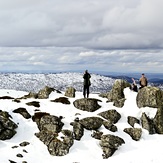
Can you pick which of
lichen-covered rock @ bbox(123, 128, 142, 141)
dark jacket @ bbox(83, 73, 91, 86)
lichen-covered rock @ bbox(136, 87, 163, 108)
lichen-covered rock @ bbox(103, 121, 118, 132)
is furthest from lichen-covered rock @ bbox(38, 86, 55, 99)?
lichen-covered rock @ bbox(123, 128, 142, 141)

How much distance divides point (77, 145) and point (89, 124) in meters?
4.72

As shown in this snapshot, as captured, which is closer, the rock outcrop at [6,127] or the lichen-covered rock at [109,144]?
the lichen-covered rock at [109,144]

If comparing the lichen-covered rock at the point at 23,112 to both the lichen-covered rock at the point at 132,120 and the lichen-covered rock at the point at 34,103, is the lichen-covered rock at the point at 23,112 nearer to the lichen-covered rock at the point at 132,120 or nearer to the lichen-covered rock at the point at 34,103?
the lichen-covered rock at the point at 34,103

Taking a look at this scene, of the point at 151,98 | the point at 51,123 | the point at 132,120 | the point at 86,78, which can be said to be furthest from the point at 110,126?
the point at 86,78

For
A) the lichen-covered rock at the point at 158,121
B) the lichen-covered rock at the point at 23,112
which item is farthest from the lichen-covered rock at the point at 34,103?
the lichen-covered rock at the point at 158,121

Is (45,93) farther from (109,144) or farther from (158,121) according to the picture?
(158,121)

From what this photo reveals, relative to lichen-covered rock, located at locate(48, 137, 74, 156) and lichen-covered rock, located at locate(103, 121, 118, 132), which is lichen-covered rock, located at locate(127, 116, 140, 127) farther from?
lichen-covered rock, located at locate(48, 137, 74, 156)

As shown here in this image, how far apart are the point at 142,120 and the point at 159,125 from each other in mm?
2732

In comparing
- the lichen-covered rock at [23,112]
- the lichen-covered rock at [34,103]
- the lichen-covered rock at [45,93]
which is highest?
A: the lichen-covered rock at [45,93]

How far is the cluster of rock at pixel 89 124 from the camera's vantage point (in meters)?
35.6

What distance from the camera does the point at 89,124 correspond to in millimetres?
39906

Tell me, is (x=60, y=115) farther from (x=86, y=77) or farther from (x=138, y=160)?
(x=138, y=160)

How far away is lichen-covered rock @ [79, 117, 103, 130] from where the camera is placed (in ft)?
130

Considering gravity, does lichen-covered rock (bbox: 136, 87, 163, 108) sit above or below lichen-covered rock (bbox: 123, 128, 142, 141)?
above
